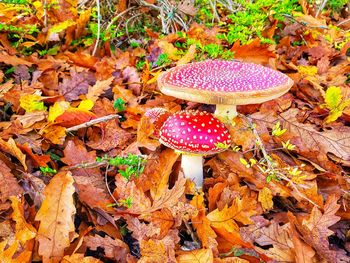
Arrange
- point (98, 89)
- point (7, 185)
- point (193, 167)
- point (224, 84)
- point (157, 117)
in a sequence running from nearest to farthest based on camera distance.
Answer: point (7, 185) → point (224, 84) → point (193, 167) → point (157, 117) → point (98, 89)

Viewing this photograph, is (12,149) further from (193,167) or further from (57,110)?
(193,167)

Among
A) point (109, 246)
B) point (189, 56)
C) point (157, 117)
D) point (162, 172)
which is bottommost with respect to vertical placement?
point (109, 246)

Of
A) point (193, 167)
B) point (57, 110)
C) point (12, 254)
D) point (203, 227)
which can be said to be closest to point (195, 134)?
point (193, 167)

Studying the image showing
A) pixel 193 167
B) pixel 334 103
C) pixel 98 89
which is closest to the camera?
pixel 193 167

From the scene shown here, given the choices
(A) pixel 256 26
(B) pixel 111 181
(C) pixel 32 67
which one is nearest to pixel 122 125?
(B) pixel 111 181

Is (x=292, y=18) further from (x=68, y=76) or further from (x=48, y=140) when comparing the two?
(x=48, y=140)

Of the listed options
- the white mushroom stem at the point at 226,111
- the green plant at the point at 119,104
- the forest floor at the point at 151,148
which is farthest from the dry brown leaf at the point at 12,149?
the white mushroom stem at the point at 226,111
